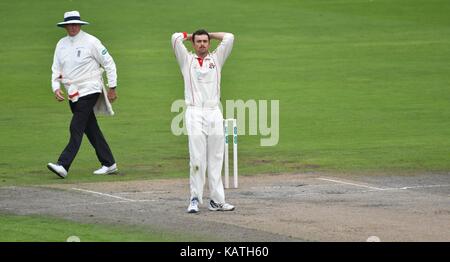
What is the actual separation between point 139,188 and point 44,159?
387 cm

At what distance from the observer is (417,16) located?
40812 millimetres

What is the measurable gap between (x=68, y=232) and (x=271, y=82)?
16.9 m

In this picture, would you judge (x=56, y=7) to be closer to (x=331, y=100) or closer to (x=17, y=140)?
(x=331, y=100)

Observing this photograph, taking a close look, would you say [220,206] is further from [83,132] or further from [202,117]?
[83,132]

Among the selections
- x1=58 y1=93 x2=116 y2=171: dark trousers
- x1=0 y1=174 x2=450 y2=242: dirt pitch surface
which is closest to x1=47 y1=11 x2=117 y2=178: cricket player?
x1=58 y1=93 x2=116 y2=171: dark trousers

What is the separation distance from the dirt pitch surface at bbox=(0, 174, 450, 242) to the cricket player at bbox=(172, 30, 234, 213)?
12.0 inches

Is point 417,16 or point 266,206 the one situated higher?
point 417,16

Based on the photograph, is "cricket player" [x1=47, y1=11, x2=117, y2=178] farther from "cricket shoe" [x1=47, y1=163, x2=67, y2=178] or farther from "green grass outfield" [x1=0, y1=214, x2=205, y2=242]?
"green grass outfield" [x1=0, y1=214, x2=205, y2=242]

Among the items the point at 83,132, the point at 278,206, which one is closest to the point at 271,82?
the point at 83,132

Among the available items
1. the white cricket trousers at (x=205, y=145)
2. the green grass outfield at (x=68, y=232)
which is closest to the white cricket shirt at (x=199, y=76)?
the white cricket trousers at (x=205, y=145)

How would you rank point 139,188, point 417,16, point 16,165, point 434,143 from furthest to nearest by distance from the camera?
point 417,16 < point 434,143 < point 16,165 < point 139,188

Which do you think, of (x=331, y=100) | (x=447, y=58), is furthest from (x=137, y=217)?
(x=447, y=58)

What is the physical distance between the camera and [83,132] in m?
18.3
